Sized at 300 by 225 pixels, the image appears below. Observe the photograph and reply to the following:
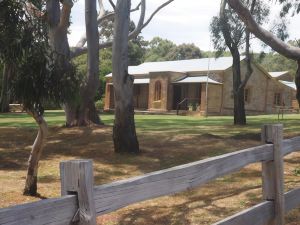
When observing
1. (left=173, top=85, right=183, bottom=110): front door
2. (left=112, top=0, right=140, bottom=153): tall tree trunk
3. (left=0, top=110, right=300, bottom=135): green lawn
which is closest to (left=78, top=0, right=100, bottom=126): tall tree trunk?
(left=0, top=110, right=300, bottom=135): green lawn

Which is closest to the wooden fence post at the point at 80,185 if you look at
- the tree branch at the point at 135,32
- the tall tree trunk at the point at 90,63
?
the tall tree trunk at the point at 90,63

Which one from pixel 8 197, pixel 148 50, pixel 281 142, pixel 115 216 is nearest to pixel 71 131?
pixel 8 197

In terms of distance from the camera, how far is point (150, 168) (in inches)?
445

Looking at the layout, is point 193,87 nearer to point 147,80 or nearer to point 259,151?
point 147,80

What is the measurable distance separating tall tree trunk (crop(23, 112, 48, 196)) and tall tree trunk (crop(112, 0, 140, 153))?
4.24 metres

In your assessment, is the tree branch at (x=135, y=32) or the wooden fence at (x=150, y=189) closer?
the wooden fence at (x=150, y=189)

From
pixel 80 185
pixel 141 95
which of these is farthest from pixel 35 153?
pixel 141 95

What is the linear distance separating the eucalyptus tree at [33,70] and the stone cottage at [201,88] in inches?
1094

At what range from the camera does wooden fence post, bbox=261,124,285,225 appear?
4.95 meters

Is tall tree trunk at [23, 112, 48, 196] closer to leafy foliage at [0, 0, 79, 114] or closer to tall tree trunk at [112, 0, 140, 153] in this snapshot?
leafy foliage at [0, 0, 79, 114]

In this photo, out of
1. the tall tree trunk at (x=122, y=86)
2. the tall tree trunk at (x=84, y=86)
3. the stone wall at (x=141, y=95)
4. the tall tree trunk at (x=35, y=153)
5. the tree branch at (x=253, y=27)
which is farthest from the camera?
the stone wall at (x=141, y=95)

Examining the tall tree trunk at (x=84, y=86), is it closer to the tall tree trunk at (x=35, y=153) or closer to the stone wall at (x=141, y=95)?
the tall tree trunk at (x=35, y=153)

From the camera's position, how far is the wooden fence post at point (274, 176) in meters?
4.95

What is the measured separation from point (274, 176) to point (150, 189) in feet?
7.09
